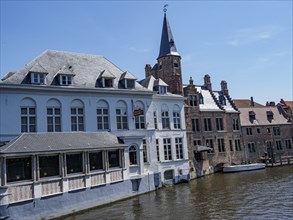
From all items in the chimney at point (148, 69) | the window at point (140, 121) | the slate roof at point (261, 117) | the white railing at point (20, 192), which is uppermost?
the chimney at point (148, 69)

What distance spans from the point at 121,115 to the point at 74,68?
578 centimetres

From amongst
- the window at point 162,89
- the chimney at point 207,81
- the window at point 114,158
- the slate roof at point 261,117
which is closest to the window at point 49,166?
the window at point 114,158

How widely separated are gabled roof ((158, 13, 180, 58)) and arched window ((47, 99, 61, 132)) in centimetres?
1791

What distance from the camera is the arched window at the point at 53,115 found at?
896 inches

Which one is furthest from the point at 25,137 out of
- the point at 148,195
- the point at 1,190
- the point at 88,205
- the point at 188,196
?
the point at 188,196

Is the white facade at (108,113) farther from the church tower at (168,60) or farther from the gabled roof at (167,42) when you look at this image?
the gabled roof at (167,42)

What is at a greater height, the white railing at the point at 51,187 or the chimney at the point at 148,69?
the chimney at the point at 148,69

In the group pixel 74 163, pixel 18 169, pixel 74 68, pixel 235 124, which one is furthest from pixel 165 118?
pixel 235 124

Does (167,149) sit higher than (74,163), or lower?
higher

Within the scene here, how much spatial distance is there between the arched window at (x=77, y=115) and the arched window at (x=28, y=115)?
294cm

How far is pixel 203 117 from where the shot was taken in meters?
40.4

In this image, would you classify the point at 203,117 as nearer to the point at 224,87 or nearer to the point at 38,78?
the point at 224,87

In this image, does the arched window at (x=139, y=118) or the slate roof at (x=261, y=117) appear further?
the slate roof at (x=261, y=117)

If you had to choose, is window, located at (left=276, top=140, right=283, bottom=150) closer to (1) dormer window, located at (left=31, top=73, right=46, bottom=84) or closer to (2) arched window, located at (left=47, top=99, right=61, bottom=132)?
(2) arched window, located at (left=47, top=99, right=61, bottom=132)
